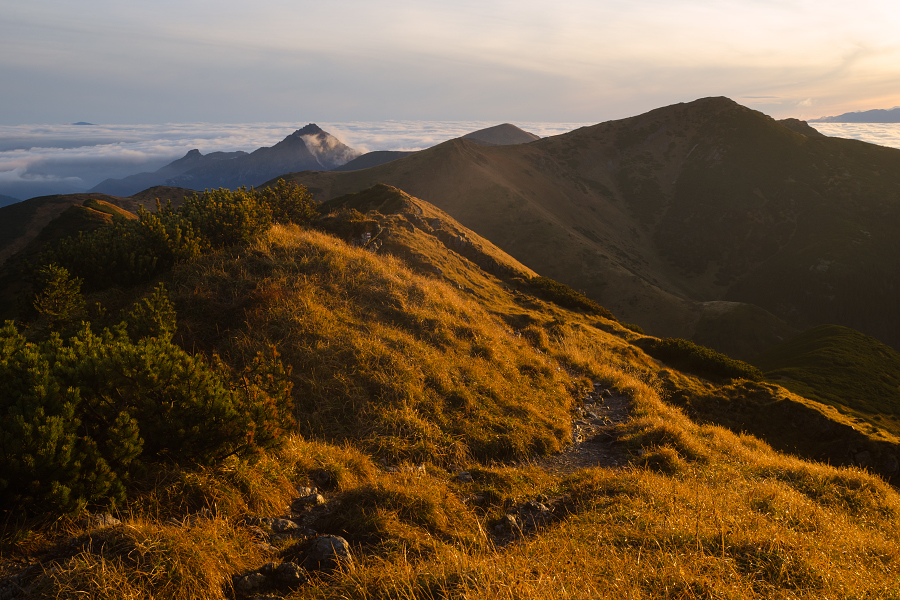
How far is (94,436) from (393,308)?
8.30 metres

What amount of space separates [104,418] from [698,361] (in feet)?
75.7

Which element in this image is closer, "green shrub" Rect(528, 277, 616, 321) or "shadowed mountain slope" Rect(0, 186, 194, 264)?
"green shrub" Rect(528, 277, 616, 321)

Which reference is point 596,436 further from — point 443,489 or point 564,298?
point 564,298

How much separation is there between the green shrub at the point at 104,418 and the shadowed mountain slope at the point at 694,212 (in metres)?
56.3

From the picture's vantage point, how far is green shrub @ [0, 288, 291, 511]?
409 centimetres

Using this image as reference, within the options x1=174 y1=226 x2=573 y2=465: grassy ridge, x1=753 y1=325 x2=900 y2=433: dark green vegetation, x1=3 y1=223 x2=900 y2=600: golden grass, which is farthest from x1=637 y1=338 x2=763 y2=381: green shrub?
x1=174 y1=226 x2=573 y2=465: grassy ridge

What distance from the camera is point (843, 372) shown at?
25.7m

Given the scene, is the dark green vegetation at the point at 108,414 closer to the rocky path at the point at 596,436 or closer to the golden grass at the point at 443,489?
the golden grass at the point at 443,489

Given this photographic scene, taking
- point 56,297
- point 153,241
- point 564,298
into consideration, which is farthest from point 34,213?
point 564,298

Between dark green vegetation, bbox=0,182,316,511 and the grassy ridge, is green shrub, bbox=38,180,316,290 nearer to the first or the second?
the grassy ridge

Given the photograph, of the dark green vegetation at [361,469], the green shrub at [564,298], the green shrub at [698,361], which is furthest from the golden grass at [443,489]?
the green shrub at [564,298]

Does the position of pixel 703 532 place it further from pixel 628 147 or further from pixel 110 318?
pixel 628 147

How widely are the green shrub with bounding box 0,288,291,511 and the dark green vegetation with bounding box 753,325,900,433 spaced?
2667cm

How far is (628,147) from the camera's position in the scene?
128 meters
